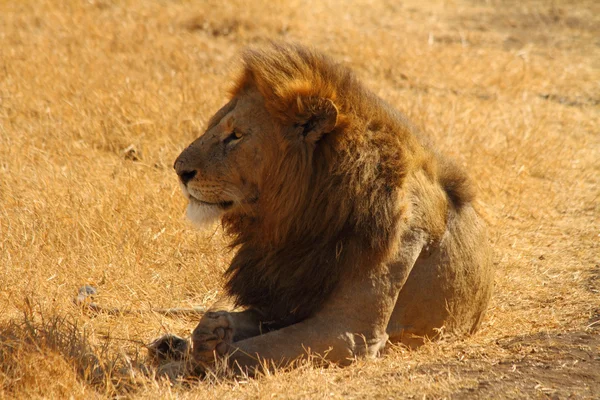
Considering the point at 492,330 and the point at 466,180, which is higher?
the point at 466,180

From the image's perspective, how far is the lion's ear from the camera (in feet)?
11.4

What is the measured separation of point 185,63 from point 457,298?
5.09 meters

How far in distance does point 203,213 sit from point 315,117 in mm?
640

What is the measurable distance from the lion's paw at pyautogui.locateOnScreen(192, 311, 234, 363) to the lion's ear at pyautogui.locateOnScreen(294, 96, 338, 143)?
2.74 ft

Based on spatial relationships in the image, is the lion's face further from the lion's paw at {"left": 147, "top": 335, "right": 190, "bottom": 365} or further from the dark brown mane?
the lion's paw at {"left": 147, "top": 335, "right": 190, "bottom": 365}

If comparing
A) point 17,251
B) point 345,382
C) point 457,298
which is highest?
point 457,298

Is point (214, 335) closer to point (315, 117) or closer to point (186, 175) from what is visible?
point (186, 175)

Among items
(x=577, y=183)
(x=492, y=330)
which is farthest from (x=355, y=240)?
(x=577, y=183)

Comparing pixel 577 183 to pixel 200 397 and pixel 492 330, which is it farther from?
pixel 200 397

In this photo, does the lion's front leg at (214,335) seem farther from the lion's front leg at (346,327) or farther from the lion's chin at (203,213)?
the lion's chin at (203,213)

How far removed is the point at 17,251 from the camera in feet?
15.0

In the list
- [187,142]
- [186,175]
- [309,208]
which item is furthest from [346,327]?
[187,142]

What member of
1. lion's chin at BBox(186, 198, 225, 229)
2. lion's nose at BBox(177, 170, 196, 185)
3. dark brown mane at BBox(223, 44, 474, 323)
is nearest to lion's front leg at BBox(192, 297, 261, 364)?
dark brown mane at BBox(223, 44, 474, 323)

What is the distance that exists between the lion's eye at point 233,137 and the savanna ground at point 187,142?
0.54 meters
